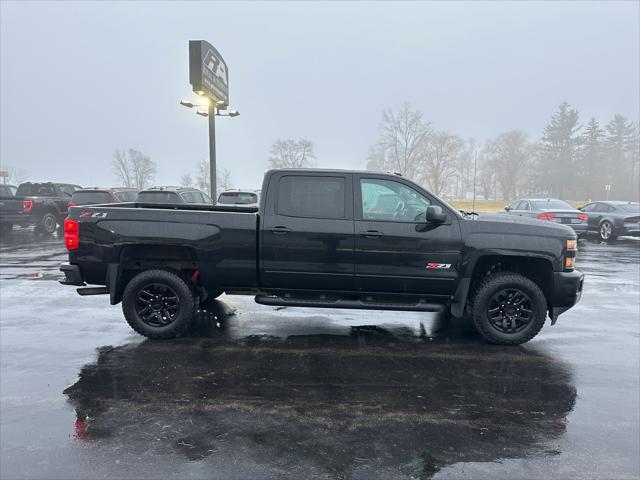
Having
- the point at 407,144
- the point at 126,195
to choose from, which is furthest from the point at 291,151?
the point at 126,195

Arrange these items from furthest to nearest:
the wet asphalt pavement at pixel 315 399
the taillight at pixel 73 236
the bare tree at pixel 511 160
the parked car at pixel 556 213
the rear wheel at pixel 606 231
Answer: the bare tree at pixel 511 160
the rear wheel at pixel 606 231
the parked car at pixel 556 213
the taillight at pixel 73 236
the wet asphalt pavement at pixel 315 399

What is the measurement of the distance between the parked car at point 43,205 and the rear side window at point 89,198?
3.66 meters

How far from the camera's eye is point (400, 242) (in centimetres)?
509

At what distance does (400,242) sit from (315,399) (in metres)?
2.12

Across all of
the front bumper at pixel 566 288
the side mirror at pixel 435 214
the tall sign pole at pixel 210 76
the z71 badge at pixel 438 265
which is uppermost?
the tall sign pole at pixel 210 76

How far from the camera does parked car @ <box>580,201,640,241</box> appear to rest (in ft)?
54.1

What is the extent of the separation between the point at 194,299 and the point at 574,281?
4.58m

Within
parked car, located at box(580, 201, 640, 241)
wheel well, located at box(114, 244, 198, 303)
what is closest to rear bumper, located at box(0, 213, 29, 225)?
wheel well, located at box(114, 244, 198, 303)

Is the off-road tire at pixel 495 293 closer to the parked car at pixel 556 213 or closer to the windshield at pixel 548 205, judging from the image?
the parked car at pixel 556 213

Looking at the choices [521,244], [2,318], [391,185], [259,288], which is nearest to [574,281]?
[521,244]

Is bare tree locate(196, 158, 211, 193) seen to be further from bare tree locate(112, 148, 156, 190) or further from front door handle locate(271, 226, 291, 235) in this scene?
front door handle locate(271, 226, 291, 235)

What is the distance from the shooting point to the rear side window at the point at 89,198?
15.1 m

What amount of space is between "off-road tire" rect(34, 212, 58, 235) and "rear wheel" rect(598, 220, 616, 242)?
2270 centimetres

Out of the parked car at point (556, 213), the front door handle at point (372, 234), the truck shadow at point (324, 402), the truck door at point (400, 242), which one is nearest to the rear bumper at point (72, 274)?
the truck shadow at point (324, 402)
